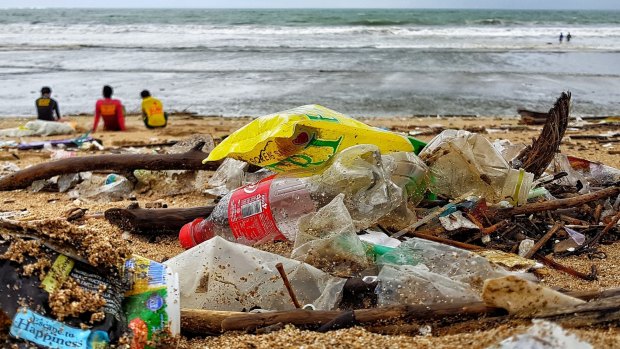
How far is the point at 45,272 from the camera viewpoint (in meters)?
1.57

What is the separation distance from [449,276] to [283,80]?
12.6 m

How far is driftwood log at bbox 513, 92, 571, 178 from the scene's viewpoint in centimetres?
321

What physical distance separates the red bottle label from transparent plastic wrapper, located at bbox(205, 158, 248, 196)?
0.72 meters

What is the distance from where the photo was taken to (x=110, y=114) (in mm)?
8656

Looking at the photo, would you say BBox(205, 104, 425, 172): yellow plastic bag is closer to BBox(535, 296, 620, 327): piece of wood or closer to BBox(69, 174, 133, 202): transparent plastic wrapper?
BBox(535, 296, 620, 327): piece of wood

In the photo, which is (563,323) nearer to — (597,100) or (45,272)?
(45,272)

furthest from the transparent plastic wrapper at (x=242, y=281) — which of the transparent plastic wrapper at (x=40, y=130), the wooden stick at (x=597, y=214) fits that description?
the transparent plastic wrapper at (x=40, y=130)

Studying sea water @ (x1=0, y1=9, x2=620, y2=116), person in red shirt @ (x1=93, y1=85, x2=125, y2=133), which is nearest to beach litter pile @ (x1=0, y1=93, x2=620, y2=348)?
person in red shirt @ (x1=93, y1=85, x2=125, y2=133)

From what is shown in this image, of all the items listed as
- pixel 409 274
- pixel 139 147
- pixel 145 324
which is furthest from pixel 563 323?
pixel 139 147

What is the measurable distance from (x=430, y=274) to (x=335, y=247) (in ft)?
1.49

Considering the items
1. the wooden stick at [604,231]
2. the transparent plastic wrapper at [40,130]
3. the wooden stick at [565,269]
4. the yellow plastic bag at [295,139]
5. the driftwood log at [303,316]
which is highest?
the yellow plastic bag at [295,139]

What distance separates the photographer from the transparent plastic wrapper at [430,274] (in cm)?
198

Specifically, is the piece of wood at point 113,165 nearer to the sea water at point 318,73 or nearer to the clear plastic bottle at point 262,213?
the clear plastic bottle at point 262,213

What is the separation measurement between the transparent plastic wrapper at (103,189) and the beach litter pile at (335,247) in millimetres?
721
